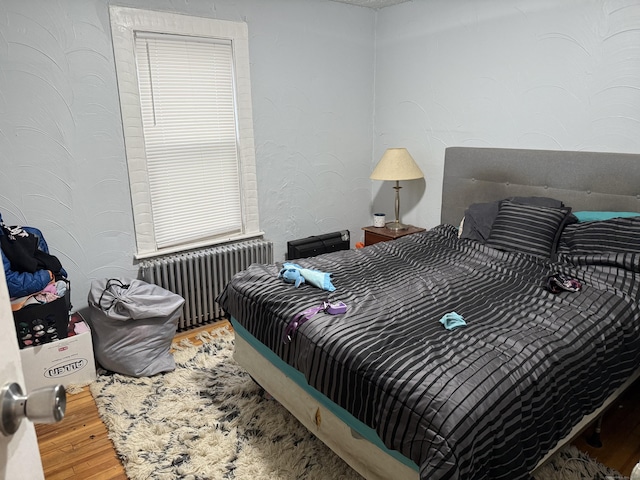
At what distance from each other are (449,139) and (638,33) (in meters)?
1.35

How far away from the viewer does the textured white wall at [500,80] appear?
2.64 m

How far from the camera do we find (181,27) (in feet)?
9.51

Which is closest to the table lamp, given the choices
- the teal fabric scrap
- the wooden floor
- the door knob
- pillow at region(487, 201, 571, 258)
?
pillow at region(487, 201, 571, 258)

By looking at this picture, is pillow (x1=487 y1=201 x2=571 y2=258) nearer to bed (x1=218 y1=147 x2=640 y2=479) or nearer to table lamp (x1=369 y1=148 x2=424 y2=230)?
bed (x1=218 y1=147 x2=640 y2=479)

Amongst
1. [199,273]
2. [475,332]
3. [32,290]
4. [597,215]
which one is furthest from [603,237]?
[32,290]

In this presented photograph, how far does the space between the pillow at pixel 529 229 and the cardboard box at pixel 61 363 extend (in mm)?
2479

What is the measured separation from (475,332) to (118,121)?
2.43 m

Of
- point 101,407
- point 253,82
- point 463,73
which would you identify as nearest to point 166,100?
point 253,82

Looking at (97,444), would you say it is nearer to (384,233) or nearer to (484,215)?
(384,233)

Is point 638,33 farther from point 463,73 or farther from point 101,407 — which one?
point 101,407

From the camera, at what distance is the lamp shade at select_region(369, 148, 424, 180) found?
3.54 metres

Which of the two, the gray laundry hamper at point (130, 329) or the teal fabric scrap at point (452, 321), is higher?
the teal fabric scrap at point (452, 321)

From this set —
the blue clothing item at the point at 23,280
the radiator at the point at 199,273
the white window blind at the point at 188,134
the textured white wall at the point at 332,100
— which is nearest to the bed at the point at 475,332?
the textured white wall at the point at 332,100

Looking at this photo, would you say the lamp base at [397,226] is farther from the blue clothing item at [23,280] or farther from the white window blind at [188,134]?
the blue clothing item at [23,280]
